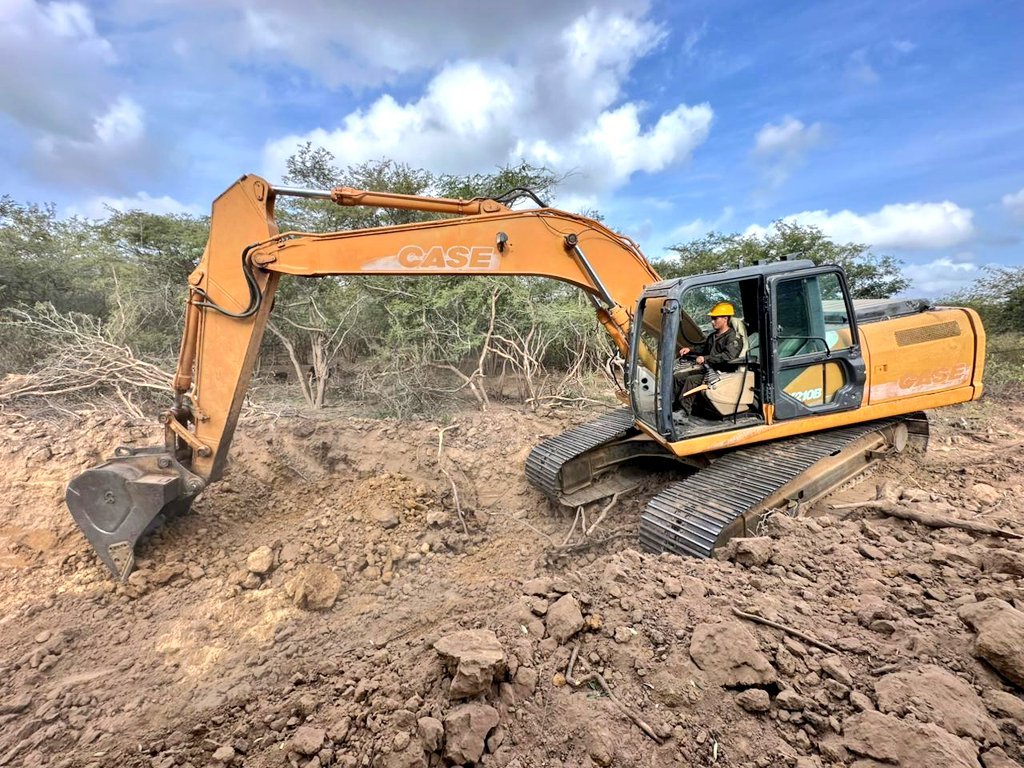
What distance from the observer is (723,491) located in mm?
3562

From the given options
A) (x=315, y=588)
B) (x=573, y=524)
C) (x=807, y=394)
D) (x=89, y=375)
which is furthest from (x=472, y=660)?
(x=89, y=375)

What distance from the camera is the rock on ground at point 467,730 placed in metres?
1.67

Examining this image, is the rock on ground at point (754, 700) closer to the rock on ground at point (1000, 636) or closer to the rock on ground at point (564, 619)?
the rock on ground at point (564, 619)

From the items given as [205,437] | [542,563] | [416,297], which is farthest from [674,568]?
[416,297]

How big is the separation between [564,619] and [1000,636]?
64.5 inches

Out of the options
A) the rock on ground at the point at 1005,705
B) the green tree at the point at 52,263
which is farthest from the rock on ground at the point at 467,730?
the green tree at the point at 52,263

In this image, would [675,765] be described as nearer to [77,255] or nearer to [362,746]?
[362,746]

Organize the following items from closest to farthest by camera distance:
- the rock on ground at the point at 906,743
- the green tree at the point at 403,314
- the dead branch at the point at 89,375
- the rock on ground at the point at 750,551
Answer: the rock on ground at the point at 906,743, the rock on ground at the point at 750,551, the dead branch at the point at 89,375, the green tree at the point at 403,314

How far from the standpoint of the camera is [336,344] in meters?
9.27

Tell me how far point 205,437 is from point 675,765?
3615mm

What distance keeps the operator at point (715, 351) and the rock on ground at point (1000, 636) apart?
7.98 ft

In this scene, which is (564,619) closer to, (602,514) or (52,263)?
(602,514)

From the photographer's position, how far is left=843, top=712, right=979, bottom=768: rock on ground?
141cm

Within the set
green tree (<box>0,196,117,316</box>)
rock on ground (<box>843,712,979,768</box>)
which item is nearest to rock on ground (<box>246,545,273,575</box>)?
rock on ground (<box>843,712,979,768</box>)
